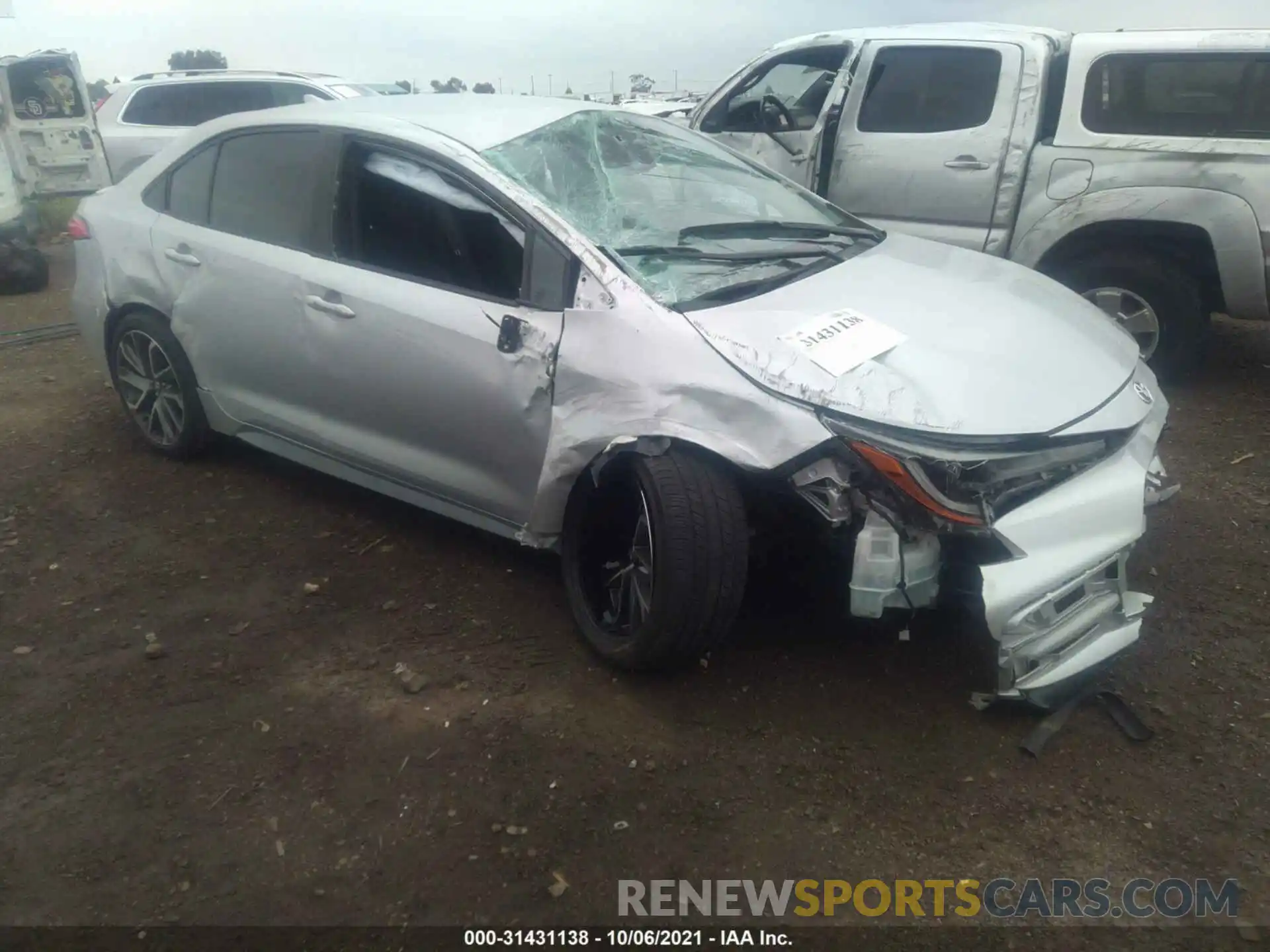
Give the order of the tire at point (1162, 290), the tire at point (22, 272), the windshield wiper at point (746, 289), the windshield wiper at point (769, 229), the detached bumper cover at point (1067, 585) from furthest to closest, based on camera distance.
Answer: the tire at point (22, 272), the tire at point (1162, 290), the windshield wiper at point (769, 229), the windshield wiper at point (746, 289), the detached bumper cover at point (1067, 585)

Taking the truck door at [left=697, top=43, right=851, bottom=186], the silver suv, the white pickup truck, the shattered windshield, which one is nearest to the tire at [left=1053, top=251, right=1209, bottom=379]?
the white pickup truck

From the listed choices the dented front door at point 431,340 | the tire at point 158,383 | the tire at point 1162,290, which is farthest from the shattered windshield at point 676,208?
the tire at point 1162,290

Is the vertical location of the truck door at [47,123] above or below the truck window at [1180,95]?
below

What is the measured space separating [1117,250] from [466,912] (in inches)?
187

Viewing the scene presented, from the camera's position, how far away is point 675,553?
274 centimetres

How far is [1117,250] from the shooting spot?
17.5ft

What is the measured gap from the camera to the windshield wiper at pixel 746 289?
117 inches

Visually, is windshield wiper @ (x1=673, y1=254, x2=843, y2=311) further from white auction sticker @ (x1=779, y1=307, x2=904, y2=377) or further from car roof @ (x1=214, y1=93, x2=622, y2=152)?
car roof @ (x1=214, y1=93, x2=622, y2=152)

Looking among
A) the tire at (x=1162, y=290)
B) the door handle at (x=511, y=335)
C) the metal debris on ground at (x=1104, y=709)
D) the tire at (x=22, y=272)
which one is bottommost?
the tire at (x=22, y=272)

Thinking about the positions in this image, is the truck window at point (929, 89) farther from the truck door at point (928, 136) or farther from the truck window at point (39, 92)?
the truck window at point (39, 92)

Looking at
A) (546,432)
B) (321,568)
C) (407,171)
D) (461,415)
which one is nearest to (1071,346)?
(546,432)

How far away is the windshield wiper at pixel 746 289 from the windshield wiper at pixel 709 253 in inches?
3.6

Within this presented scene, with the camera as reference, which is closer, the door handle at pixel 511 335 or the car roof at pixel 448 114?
the door handle at pixel 511 335

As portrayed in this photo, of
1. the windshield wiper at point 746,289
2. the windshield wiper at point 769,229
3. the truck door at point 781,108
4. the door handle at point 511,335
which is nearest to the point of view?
the windshield wiper at point 746,289
